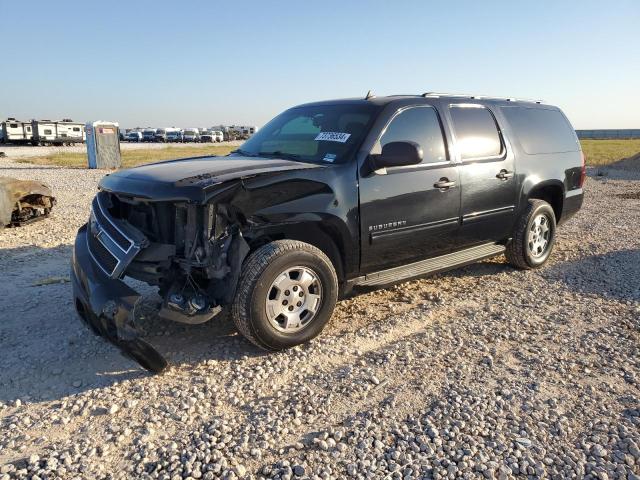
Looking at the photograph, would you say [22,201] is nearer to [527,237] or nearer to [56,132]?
[527,237]

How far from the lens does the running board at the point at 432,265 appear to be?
14.2 ft

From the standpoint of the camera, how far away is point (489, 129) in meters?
5.32

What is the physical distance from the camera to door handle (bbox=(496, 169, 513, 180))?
526 cm

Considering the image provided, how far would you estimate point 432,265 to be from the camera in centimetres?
478

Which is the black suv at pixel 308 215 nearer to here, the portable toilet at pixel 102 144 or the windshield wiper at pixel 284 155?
the windshield wiper at pixel 284 155

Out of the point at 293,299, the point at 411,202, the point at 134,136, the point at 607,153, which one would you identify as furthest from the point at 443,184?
the point at 134,136

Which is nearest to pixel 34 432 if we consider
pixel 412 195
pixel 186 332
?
pixel 186 332

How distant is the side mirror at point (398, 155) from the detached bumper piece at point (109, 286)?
1958mm

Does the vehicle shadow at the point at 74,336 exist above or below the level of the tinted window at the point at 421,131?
below

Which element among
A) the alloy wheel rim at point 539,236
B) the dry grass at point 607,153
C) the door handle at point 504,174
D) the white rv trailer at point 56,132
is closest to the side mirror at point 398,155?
the door handle at point 504,174

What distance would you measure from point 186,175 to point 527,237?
3929 millimetres

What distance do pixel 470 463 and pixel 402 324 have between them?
1.88m

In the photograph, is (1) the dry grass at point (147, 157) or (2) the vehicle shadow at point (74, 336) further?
(1) the dry grass at point (147, 157)

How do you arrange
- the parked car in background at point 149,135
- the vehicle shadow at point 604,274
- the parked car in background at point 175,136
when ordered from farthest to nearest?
1. the parked car in background at point 149,135
2. the parked car in background at point 175,136
3. the vehicle shadow at point 604,274
